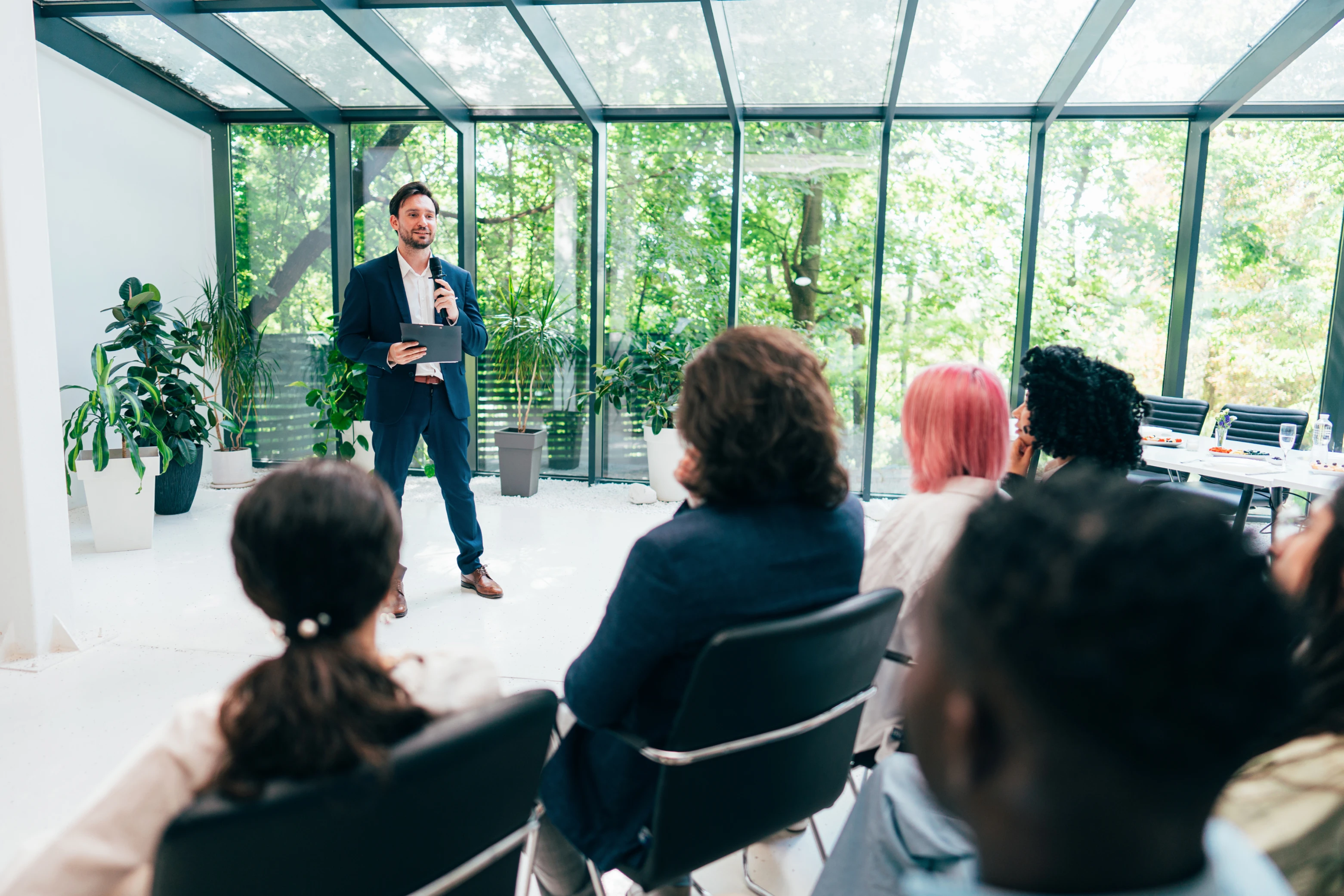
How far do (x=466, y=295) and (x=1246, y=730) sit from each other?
359 centimetres

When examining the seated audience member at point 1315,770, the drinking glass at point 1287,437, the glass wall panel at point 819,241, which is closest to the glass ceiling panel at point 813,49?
the glass wall panel at point 819,241

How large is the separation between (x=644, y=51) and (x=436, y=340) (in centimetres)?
283

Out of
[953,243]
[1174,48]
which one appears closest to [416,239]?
[953,243]

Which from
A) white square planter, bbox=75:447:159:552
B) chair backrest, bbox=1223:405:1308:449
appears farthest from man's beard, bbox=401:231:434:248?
chair backrest, bbox=1223:405:1308:449

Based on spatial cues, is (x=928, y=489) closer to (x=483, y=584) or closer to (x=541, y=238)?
(x=483, y=584)

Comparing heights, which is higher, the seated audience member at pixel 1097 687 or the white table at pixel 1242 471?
the seated audience member at pixel 1097 687

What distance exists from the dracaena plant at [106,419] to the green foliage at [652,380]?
9.08 feet

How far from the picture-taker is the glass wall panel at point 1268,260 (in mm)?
A: 5062

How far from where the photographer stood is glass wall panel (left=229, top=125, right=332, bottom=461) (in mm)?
6188

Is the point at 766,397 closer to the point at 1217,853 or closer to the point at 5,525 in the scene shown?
the point at 1217,853

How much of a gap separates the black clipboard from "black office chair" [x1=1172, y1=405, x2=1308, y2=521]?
367 cm

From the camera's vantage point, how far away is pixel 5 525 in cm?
275

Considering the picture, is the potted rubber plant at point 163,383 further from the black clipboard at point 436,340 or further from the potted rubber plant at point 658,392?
the potted rubber plant at point 658,392

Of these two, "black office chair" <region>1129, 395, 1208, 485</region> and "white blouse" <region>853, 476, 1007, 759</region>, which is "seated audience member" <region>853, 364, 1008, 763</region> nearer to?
"white blouse" <region>853, 476, 1007, 759</region>
